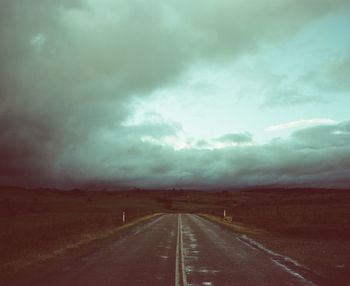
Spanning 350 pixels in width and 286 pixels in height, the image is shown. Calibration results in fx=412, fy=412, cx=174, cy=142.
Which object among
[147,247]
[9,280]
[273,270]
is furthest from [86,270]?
[147,247]

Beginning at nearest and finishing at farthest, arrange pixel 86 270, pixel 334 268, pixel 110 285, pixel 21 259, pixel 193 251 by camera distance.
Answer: pixel 110 285 < pixel 86 270 < pixel 334 268 < pixel 21 259 < pixel 193 251

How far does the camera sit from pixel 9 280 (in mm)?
12328

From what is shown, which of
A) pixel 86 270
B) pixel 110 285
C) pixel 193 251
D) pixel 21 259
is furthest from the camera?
pixel 193 251

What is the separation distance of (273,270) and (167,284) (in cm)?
490

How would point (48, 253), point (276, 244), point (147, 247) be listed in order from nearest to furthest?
point (48, 253) → point (147, 247) → point (276, 244)

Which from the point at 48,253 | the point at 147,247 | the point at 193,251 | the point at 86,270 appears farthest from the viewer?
the point at 147,247

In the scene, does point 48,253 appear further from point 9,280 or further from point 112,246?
point 9,280

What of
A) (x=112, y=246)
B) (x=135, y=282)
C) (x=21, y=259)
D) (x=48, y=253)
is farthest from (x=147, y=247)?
(x=135, y=282)

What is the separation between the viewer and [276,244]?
82.6 feet

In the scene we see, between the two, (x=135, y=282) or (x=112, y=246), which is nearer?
(x=135, y=282)

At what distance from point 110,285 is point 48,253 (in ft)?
28.1

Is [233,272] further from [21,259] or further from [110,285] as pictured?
[21,259]

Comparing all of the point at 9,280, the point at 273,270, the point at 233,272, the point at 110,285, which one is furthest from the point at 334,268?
the point at 9,280

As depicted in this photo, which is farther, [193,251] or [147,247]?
[147,247]
